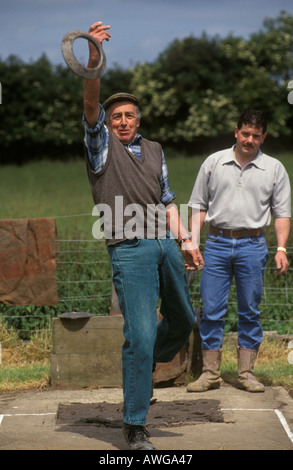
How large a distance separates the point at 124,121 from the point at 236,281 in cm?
213

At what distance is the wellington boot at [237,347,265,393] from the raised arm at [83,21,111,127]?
2.79 m

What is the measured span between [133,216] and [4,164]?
22.3 meters

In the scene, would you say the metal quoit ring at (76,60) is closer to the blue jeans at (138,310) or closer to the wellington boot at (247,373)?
the blue jeans at (138,310)

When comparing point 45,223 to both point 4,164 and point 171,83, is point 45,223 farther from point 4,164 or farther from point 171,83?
point 171,83

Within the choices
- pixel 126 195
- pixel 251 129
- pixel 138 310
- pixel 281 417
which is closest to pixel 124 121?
pixel 126 195

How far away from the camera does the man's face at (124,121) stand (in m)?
4.63

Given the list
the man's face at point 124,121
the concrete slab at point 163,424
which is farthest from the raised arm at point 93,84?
the concrete slab at point 163,424

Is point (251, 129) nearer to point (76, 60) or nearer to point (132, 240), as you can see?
point (132, 240)

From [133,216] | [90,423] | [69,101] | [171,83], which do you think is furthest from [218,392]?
[171,83]

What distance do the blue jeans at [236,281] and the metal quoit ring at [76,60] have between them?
2.40 meters

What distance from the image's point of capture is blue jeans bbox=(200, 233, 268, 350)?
616 centimetres

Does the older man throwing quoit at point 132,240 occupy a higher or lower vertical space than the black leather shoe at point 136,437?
higher

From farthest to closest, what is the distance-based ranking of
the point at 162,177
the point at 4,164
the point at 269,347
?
the point at 4,164
the point at 269,347
the point at 162,177

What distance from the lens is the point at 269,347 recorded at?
7.66 metres
